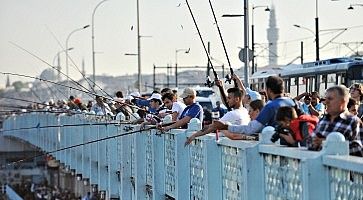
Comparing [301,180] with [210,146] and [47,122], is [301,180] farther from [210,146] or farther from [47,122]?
[47,122]

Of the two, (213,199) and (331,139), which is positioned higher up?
(331,139)

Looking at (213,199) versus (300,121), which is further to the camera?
(213,199)

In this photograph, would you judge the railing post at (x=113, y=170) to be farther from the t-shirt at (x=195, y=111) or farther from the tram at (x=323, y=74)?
the tram at (x=323, y=74)

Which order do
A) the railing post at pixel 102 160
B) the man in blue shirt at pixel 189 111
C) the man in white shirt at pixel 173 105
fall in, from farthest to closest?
the railing post at pixel 102 160 → the man in white shirt at pixel 173 105 → the man in blue shirt at pixel 189 111

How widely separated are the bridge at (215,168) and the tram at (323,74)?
7.84m

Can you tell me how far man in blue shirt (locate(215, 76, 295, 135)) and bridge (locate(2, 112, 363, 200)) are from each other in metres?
0.17

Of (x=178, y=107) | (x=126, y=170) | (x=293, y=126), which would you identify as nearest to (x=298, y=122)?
(x=293, y=126)

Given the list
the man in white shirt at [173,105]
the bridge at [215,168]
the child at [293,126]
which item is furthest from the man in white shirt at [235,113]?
the man in white shirt at [173,105]

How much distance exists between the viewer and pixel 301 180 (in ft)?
27.2

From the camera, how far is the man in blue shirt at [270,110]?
1020 cm

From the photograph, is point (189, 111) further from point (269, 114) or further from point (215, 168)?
point (269, 114)

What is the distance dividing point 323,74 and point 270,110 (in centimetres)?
2220

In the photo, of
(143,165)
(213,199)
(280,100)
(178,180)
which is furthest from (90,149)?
(280,100)

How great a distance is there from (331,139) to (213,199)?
4403 mm
